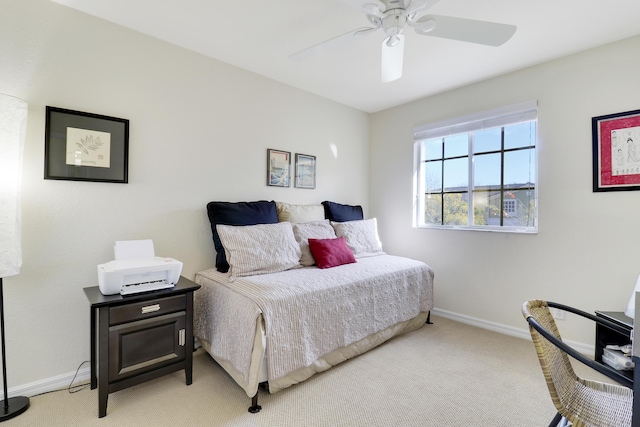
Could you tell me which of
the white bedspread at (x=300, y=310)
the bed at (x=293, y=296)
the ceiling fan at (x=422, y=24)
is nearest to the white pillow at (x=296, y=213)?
the bed at (x=293, y=296)

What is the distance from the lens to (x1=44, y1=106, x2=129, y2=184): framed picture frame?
1961 millimetres

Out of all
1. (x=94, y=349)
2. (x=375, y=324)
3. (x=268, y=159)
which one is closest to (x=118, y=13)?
(x=268, y=159)

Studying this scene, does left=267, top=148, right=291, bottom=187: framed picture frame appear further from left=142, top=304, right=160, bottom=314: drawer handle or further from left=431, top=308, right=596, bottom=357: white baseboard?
left=431, top=308, right=596, bottom=357: white baseboard

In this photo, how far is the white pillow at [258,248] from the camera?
2312 millimetres

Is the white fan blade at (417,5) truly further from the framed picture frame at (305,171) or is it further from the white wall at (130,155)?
the framed picture frame at (305,171)

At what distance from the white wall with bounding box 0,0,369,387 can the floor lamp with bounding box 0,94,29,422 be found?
0.27 metres

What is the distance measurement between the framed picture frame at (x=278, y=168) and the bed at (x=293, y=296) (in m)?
0.26

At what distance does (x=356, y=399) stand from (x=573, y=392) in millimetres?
1140

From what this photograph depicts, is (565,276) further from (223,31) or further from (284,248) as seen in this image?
(223,31)

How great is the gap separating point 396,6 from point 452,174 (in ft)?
7.50

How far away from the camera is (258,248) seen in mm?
2406

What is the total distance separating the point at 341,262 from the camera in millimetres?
2818

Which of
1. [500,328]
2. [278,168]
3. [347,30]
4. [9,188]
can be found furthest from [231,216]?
[500,328]

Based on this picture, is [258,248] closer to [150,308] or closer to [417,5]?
[150,308]
